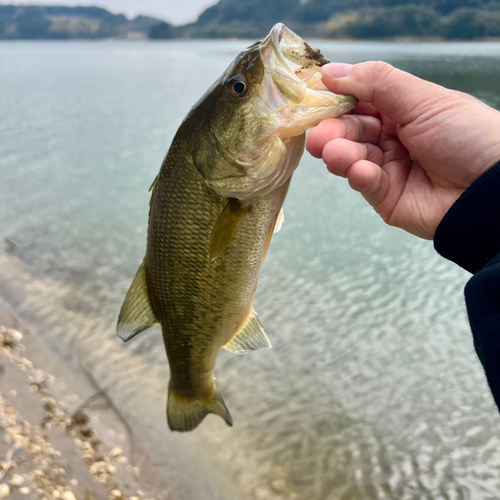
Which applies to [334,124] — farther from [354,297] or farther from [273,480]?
[354,297]

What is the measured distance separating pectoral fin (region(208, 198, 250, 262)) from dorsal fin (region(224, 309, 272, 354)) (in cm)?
63

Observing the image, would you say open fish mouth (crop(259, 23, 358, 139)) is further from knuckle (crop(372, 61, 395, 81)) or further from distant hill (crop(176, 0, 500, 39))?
distant hill (crop(176, 0, 500, 39))

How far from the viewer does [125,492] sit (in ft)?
9.84

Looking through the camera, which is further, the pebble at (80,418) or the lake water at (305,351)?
the pebble at (80,418)

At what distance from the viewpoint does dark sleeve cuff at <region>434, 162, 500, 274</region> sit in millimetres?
1747

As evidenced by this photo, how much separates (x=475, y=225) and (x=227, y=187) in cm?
108

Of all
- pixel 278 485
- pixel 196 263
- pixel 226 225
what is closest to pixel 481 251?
pixel 226 225

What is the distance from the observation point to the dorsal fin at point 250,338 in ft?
7.39

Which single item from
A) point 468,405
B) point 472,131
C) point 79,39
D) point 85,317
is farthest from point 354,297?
point 79,39

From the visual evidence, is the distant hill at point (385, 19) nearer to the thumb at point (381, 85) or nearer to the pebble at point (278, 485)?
the thumb at point (381, 85)

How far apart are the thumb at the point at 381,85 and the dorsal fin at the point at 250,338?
3.97ft

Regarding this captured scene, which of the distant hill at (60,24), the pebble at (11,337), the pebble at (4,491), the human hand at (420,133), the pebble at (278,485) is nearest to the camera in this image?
the human hand at (420,133)

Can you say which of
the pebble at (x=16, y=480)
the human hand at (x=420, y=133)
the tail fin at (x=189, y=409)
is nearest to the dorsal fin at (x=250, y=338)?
the tail fin at (x=189, y=409)

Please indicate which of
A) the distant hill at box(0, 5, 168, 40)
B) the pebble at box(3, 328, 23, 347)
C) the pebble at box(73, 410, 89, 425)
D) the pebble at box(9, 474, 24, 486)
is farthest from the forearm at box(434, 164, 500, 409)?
the distant hill at box(0, 5, 168, 40)
